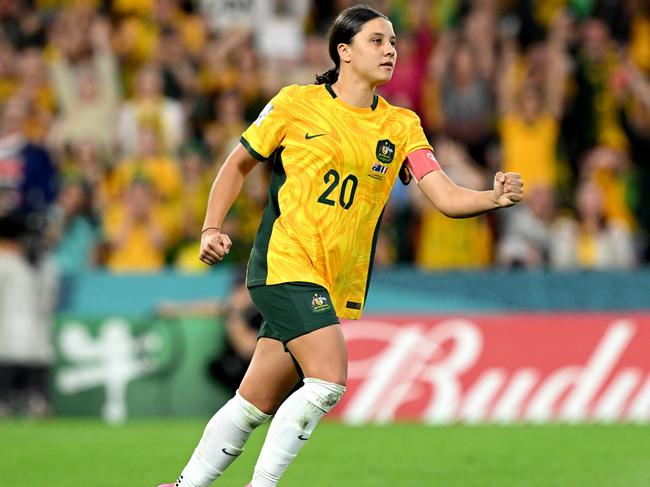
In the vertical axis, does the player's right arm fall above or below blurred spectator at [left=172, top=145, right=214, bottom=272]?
above

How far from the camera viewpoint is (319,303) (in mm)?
6047

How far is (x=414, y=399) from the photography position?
13.2 m

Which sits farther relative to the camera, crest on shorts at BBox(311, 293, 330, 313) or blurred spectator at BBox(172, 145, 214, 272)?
blurred spectator at BBox(172, 145, 214, 272)

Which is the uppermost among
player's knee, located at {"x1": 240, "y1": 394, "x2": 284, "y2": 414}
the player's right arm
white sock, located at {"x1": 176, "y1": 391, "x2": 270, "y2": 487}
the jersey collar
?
the jersey collar

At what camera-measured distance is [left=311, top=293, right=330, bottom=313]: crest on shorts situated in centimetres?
603

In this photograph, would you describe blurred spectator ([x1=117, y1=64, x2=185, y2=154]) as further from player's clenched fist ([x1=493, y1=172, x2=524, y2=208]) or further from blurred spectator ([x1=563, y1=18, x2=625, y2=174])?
→ player's clenched fist ([x1=493, y1=172, x2=524, y2=208])

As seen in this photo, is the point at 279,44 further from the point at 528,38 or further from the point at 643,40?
the point at 643,40

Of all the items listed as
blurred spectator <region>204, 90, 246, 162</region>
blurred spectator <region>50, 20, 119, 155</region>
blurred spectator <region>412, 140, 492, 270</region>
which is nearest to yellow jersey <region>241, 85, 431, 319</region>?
blurred spectator <region>412, 140, 492, 270</region>

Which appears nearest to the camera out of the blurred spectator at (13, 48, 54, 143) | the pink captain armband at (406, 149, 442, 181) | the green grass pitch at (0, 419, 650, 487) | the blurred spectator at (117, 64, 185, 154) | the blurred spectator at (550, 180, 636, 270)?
the pink captain armband at (406, 149, 442, 181)

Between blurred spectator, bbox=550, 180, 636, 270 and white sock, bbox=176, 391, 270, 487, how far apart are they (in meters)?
8.18

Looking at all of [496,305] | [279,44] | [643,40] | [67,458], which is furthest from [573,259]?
[67,458]

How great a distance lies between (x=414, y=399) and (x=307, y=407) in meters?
7.36

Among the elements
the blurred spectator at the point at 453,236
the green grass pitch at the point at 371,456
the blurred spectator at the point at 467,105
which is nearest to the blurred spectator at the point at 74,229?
the green grass pitch at the point at 371,456

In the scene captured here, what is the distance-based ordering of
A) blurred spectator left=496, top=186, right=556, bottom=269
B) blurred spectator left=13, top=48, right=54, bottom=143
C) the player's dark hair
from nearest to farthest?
the player's dark hair → blurred spectator left=496, top=186, right=556, bottom=269 → blurred spectator left=13, top=48, right=54, bottom=143
